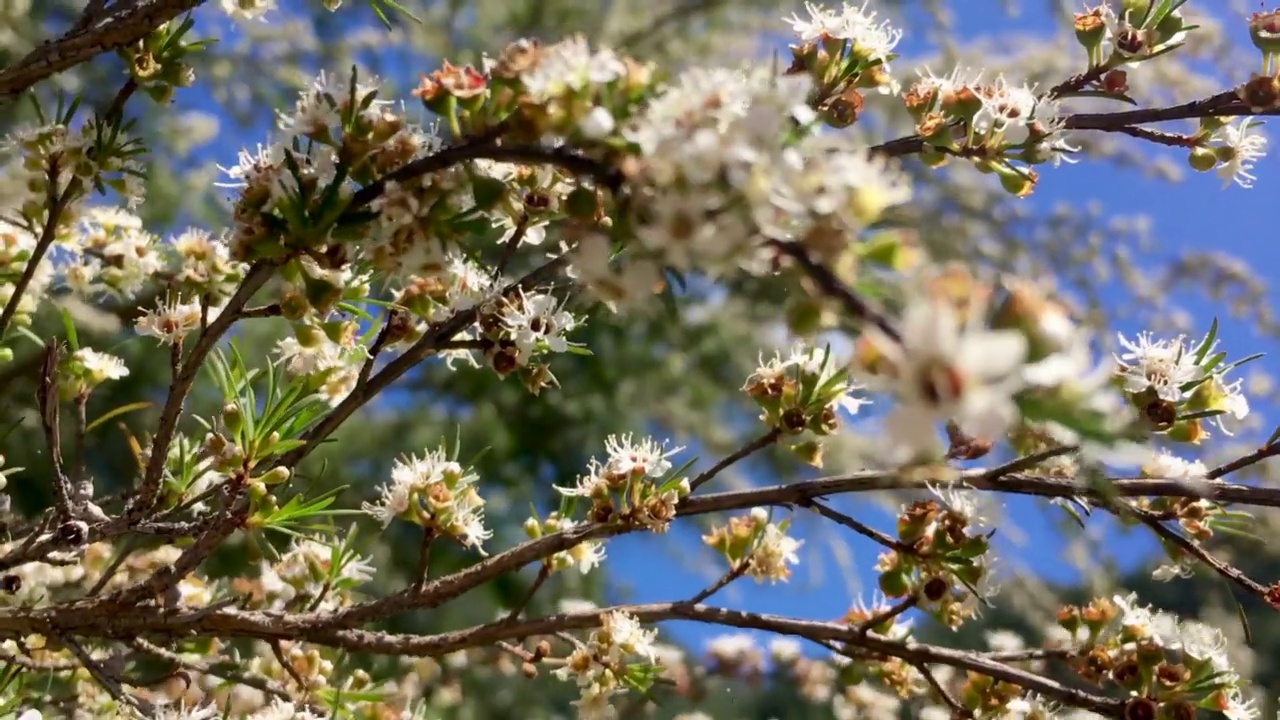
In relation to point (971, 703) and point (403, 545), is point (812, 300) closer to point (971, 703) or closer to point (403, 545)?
point (971, 703)

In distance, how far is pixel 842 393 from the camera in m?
0.70

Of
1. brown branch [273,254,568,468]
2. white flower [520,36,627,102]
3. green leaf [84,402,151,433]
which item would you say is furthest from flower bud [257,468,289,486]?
white flower [520,36,627,102]

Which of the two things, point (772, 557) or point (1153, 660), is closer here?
point (1153, 660)

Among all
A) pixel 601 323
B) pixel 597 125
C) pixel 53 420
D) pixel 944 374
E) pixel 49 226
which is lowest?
pixel 944 374

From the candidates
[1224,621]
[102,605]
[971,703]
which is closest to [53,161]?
[102,605]

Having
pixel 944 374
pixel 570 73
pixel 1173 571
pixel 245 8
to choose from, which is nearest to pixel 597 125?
pixel 570 73

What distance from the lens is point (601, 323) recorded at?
2.52 m

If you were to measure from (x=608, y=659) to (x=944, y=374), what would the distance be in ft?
1.82

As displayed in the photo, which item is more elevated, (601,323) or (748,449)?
(601,323)

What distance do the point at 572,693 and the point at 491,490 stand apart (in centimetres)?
53

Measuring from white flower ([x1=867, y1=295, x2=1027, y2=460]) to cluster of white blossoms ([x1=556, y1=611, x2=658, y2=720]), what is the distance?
0.51m

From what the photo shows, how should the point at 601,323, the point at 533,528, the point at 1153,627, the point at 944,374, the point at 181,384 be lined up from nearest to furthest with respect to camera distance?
the point at 944,374, the point at 181,384, the point at 1153,627, the point at 533,528, the point at 601,323

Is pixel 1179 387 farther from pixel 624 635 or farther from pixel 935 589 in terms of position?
pixel 624 635

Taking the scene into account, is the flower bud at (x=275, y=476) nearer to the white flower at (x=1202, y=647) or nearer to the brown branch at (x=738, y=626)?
the brown branch at (x=738, y=626)
